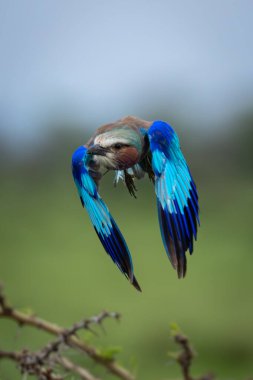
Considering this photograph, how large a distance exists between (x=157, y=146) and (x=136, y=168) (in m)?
0.04

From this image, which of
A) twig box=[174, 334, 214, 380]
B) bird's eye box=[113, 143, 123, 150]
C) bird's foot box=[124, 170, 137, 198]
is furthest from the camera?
twig box=[174, 334, 214, 380]

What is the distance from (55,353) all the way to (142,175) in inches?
15.5

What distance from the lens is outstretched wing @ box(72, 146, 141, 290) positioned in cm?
115

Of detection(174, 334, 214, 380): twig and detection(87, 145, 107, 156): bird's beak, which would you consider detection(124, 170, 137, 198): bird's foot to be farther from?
detection(174, 334, 214, 380): twig

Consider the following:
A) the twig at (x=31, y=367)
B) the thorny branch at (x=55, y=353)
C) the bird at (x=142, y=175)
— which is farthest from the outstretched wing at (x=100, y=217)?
the twig at (x=31, y=367)

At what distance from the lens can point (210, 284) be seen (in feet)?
28.5

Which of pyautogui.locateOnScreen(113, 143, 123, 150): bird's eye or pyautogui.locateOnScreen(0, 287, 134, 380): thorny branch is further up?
pyautogui.locateOnScreen(113, 143, 123, 150): bird's eye

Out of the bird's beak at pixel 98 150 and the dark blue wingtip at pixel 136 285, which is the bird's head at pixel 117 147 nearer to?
the bird's beak at pixel 98 150

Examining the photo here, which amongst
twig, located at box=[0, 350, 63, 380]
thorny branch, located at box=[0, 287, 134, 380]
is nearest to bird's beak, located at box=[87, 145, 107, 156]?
thorny branch, located at box=[0, 287, 134, 380]

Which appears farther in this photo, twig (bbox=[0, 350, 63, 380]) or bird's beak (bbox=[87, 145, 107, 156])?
twig (bbox=[0, 350, 63, 380])

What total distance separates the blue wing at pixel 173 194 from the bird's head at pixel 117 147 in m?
0.06

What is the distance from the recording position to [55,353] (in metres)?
1.42

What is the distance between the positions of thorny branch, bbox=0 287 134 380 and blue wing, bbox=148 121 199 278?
0.79ft

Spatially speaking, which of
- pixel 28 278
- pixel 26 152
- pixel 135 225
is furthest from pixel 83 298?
pixel 26 152
